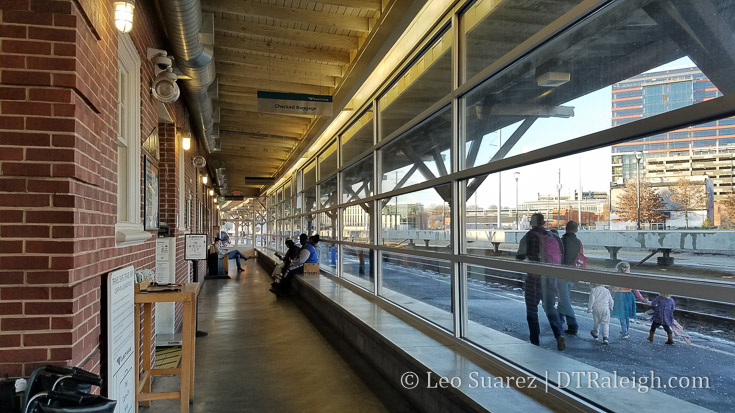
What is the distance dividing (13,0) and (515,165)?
9.74 feet

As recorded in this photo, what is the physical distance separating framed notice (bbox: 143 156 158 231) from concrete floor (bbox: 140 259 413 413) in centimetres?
148

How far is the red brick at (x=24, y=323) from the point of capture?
2234 mm

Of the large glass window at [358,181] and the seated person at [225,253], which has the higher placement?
the large glass window at [358,181]

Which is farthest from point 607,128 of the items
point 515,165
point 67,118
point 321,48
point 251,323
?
point 251,323

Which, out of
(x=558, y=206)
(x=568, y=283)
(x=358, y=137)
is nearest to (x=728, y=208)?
(x=558, y=206)

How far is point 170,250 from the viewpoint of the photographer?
5.90m

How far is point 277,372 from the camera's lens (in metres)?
4.79

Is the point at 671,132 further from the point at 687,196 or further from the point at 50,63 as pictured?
the point at 50,63

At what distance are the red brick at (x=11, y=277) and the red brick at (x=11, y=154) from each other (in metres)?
0.52

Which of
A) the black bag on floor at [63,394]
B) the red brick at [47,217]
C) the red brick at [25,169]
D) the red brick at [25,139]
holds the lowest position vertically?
the black bag on floor at [63,394]

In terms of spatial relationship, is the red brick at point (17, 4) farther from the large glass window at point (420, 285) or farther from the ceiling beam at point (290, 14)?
the large glass window at point (420, 285)

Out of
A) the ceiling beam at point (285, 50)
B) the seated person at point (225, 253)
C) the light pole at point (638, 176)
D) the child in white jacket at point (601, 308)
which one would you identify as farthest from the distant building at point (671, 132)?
the seated person at point (225, 253)

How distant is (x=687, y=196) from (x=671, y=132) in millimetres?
292

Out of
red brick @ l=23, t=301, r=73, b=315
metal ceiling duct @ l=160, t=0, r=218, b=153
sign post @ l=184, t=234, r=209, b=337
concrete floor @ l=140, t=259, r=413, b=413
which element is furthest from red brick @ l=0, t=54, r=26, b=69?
sign post @ l=184, t=234, r=209, b=337
